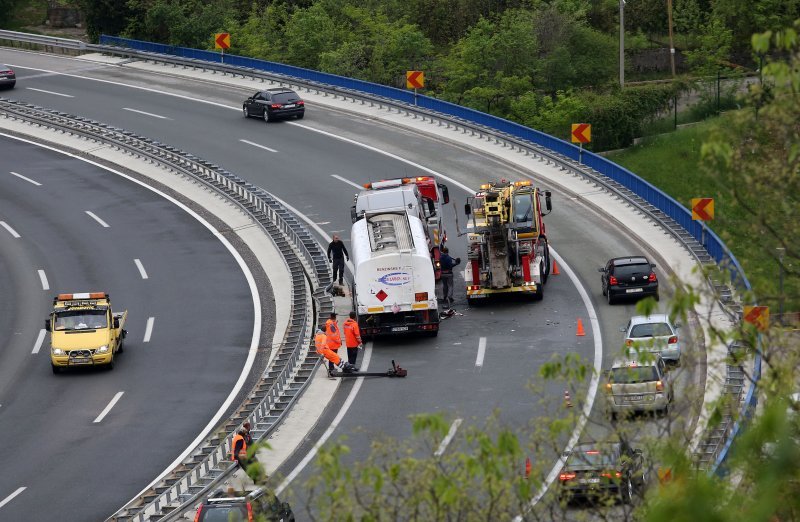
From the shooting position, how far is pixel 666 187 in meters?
58.3

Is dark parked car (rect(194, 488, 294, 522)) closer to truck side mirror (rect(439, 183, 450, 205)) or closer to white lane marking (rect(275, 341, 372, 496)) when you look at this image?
white lane marking (rect(275, 341, 372, 496))

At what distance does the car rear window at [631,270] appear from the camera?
3788 centimetres

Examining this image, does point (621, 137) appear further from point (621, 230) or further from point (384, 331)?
point (384, 331)

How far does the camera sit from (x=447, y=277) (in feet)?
127

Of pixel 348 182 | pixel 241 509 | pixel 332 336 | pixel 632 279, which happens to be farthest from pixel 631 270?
pixel 241 509

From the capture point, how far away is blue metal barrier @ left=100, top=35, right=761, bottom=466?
4153cm

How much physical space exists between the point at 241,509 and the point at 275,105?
3619 cm

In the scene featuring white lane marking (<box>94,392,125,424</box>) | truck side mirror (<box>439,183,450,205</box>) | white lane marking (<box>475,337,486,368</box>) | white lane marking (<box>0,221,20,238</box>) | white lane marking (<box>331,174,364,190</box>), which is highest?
truck side mirror (<box>439,183,450,205</box>)

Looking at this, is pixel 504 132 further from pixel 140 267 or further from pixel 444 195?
pixel 140 267

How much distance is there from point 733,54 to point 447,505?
224ft

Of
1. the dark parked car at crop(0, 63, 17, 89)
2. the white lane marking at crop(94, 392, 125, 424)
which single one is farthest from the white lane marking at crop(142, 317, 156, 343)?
the dark parked car at crop(0, 63, 17, 89)

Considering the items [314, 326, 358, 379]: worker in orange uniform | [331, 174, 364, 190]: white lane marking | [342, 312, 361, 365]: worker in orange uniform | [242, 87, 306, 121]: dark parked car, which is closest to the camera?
[314, 326, 358, 379]: worker in orange uniform

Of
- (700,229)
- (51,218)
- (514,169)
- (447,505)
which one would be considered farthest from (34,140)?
(447,505)

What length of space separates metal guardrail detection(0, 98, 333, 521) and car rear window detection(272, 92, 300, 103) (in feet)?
19.3
